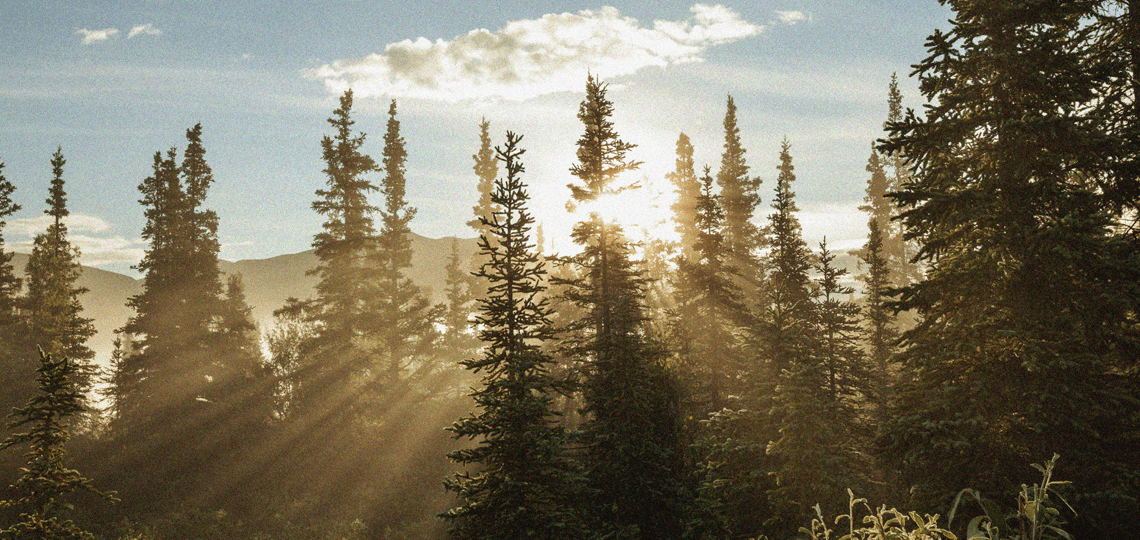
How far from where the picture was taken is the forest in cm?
1011

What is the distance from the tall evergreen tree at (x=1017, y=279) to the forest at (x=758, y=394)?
0.16ft

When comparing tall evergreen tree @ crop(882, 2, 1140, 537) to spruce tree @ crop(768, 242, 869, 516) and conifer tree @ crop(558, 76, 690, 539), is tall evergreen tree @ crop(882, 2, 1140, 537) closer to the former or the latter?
spruce tree @ crop(768, 242, 869, 516)

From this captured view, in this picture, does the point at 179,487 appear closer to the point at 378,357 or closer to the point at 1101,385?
the point at 378,357

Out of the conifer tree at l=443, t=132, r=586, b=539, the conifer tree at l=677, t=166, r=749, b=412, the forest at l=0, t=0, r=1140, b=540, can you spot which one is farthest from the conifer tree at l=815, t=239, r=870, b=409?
the conifer tree at l=443, t=132, r=586, b=539

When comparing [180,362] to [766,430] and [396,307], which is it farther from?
[766,430]

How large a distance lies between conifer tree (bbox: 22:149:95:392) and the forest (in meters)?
8.59

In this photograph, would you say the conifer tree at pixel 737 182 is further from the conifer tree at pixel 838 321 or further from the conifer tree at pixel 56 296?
the conifer tree at pixel 56 296

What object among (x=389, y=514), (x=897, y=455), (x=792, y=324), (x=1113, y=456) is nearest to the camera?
(x=1113, y=456)

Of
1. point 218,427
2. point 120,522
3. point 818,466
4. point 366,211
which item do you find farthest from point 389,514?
point 818,466

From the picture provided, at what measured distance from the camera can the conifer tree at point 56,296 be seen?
44.2 m

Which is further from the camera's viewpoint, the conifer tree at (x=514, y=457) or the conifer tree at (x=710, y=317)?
the conifer tree at (x=710, y=317)

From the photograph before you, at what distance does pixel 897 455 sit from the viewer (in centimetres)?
1143

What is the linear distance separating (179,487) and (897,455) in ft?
113

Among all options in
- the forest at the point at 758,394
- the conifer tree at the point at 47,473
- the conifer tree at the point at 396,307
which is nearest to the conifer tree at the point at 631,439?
the forest at the point at 758,394
